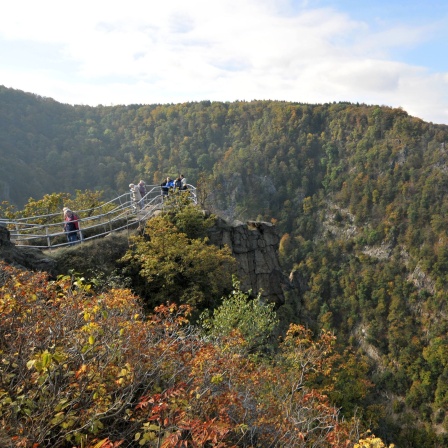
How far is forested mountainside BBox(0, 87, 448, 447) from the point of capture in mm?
74312

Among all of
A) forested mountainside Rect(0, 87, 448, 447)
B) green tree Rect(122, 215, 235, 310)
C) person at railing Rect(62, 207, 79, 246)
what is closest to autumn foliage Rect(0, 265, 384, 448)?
green tree Rect(122, 215, 235, 310)

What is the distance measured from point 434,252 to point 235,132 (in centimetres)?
6329

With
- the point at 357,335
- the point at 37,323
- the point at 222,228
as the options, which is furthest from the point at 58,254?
the point at 357,335

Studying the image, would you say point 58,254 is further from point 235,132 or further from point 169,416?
point 235,132

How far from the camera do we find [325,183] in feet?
353

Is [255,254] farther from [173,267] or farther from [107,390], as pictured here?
[107,390]

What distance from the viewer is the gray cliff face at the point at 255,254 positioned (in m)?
20.0

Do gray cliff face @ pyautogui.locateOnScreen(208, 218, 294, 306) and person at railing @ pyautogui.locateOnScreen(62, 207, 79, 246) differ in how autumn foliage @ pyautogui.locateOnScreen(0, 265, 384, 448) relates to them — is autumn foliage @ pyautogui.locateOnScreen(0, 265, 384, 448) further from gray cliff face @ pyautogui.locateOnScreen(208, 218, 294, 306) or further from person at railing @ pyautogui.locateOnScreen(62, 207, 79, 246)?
gray cliff face @ pyautogui.locateOnScreen(208, 218, 294, 306)

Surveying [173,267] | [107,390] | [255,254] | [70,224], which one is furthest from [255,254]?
[107,390]

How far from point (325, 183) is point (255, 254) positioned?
9045 cm

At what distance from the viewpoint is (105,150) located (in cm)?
10362

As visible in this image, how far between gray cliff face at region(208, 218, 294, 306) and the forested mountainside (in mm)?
43068

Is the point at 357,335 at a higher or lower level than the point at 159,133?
lower

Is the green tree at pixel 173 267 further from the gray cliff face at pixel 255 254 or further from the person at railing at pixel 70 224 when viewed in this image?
the gray cliff face at pixel 255 254
